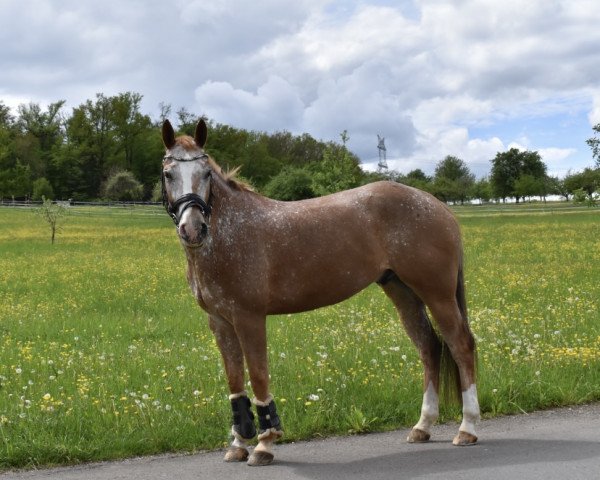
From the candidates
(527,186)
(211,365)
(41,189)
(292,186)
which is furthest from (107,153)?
(211,365)

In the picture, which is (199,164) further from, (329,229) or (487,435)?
(487,435)

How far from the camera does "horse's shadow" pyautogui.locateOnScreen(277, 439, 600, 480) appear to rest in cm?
493

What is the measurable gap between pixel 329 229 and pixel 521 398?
291 centimetres

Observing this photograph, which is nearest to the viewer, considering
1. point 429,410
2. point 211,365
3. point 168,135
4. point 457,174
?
point 168,135

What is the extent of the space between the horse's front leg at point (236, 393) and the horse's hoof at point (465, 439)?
177 cm

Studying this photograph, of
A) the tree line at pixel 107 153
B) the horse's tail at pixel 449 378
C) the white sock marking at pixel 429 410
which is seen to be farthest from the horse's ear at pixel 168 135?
the tree line at pixel 107 153

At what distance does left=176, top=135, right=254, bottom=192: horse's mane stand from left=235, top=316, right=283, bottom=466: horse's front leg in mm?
1178

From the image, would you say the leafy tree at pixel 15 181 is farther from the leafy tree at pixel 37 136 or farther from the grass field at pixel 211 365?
the grass field at pixel 211 365

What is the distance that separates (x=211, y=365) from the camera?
26.7 ft

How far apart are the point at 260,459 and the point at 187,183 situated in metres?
2.29

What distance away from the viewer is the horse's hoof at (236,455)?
532 centimetres

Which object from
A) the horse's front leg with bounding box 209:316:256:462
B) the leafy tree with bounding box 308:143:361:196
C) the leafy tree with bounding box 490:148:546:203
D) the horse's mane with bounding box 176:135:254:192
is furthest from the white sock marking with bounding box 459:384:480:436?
the leafy tree with bounding box 490:148:546:203

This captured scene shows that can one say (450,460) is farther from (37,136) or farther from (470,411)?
(37,136)

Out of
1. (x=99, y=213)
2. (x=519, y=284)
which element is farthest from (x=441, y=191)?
(x=519, y=284)
